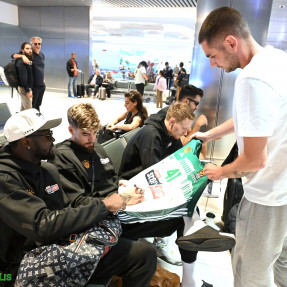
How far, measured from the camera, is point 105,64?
22703 mm

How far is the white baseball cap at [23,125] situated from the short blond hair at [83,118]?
1.41ft

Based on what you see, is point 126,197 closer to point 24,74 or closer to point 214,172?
point 214,172

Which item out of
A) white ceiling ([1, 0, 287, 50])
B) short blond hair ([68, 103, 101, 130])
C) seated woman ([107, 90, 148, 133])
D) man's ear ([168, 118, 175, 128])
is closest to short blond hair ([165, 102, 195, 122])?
man's ear ([168, 118, 175, 128])

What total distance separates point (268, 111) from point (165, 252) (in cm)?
175

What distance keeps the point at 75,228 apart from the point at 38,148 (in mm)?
483

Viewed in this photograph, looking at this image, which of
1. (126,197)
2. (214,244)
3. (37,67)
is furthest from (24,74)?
(214,244)

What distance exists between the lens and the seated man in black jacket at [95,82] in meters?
13.6

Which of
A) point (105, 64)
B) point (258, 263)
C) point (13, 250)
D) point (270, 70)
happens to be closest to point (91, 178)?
point (13, 250)

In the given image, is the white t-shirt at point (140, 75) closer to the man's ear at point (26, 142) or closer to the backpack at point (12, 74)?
the backpack at point (12, 74)

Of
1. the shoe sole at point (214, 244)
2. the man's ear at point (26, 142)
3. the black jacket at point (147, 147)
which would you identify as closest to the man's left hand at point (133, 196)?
the shoe sole at point (214, 244)

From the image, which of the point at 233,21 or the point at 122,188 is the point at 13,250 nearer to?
the point at 122,188

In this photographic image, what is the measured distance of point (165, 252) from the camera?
98.4 inches

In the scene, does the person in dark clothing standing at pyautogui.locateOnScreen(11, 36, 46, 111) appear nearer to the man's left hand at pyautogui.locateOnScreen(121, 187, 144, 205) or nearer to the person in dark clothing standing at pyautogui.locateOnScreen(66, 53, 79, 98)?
the man's left hand at pyautogui.locateOnScreen(121, 187, 144, 205)

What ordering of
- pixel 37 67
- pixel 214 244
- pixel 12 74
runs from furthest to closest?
pixel 37 67 < pixel 12 74 < pixel 214 244
